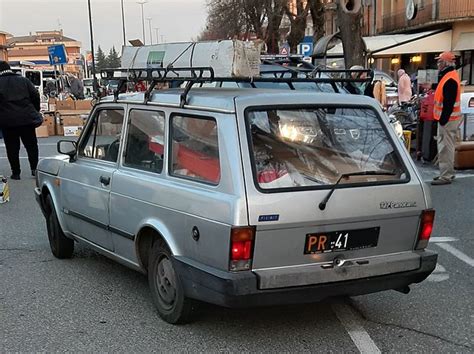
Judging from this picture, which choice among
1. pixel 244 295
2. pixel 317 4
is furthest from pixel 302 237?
pixel 317 4

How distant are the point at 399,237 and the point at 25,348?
8.36ft

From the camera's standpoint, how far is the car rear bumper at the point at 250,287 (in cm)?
342

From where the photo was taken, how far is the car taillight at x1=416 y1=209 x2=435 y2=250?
12.8 feet

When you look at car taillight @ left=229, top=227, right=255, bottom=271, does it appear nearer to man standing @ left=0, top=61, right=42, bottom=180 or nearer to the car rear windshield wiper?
the car rear windshield wiper

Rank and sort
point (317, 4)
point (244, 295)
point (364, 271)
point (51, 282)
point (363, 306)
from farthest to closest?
point (317, 4), point (51, 282), point (363, 306), point (364, 271), point (244, 295)

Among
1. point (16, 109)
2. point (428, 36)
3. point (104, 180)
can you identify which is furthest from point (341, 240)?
point (428, 36)

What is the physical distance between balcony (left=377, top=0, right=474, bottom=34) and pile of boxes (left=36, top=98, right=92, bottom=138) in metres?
20.0

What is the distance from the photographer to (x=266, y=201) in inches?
135

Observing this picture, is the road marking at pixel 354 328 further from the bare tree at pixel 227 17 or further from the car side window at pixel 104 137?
the bare tree at pixel 227 17

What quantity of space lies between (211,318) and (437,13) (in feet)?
98.8

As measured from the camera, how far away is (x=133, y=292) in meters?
4.79

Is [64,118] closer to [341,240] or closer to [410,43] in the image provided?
[341,240]

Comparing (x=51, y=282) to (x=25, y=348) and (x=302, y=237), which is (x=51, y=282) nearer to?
(x=25, y=348)

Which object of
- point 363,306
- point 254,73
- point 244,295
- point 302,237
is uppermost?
point 254,73
